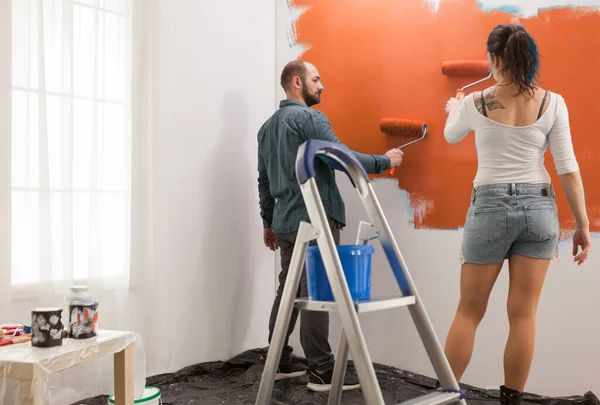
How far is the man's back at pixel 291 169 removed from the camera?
8.70 ft

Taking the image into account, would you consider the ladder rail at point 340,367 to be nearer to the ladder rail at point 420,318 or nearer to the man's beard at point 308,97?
the ladder rail at point 420,318

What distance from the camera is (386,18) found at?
2.95 metres

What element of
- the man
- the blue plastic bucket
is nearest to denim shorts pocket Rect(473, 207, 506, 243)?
the blue plastic bucket

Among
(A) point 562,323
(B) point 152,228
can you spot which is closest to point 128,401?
(B) point 152,228

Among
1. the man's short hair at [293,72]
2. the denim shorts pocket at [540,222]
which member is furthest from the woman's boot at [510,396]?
the man's short hair at [293,72]

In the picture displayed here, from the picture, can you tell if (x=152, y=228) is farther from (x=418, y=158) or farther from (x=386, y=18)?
(x=386, y=18)

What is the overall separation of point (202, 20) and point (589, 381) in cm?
236

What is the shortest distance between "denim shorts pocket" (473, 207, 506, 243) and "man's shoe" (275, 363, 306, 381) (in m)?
1.25

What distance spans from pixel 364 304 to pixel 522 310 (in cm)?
86

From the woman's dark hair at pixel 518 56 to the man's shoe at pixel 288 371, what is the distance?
5.39 ft

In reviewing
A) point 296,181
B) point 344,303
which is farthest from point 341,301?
point 296,181

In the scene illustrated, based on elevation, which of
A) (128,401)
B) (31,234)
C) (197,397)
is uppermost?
(31,234)

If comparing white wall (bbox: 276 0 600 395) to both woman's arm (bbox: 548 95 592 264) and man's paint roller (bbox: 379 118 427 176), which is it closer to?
man's paint roller (bbox: 379 118 427 176)

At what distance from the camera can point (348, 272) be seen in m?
1.53
